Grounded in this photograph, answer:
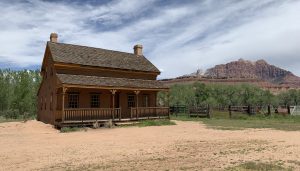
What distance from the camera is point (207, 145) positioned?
1361 centimetres

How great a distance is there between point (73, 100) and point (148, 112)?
662 cm

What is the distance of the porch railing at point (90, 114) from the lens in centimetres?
2250

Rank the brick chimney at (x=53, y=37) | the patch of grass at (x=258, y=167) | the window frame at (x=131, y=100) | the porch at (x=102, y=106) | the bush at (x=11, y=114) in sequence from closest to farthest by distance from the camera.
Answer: the patch of grass at (x=258, y=167) < the porch at (x=102, y=106) < the brick chimney at (x=53, y=37) < the window frame at (x=131, y=100) < the bush at (x=11, y=114)

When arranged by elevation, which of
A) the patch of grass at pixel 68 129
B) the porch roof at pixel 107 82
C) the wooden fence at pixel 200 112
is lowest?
the patch of grass at pixel 68 129

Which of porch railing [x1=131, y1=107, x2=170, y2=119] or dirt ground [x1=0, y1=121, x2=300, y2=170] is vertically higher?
porch railing [x1=131, y1=107, x2=170, y2=119]

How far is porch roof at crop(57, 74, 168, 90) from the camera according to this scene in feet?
76.1

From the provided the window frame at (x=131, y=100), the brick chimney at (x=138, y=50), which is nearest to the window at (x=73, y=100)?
the window frame at (x=131, y=100)

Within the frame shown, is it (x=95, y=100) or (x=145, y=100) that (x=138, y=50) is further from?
(x=95, y=100)

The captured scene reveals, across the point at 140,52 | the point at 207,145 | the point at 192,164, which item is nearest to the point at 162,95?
the point at 140,52

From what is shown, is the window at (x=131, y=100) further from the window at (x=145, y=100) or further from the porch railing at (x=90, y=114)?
the porch railing at (x=90, y=114)

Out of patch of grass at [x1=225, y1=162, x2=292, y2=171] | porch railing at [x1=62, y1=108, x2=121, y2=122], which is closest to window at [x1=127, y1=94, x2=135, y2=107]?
porch railing at [x1=62, y1=108, x2=121, y2=122]

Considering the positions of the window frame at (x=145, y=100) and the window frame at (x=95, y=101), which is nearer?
the window frame at (x=95, y=101)

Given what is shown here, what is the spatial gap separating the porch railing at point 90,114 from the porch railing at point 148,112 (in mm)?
1423

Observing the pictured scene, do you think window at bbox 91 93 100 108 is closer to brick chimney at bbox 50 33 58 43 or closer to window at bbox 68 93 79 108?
window at bbox 68 93 79 108
